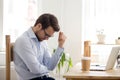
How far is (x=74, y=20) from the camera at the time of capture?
3.75 metres

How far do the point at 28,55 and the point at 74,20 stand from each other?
164 cm

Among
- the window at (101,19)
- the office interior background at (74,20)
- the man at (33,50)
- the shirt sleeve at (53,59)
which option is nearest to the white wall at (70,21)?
the office interior background at (74,20)

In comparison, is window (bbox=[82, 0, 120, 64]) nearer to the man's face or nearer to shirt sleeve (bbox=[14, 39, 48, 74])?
the man's face

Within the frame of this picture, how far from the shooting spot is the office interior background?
148 inches

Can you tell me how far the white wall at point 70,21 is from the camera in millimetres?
3748

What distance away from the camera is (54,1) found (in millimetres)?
3760

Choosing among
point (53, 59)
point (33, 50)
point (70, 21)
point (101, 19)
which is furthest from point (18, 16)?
point (33, 50)

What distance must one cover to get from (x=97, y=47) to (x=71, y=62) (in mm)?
492

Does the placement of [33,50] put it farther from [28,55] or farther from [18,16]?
[18,16]

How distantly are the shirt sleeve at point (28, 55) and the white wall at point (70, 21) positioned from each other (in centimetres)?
148

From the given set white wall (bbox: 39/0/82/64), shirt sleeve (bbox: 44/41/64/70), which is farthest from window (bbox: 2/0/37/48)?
shirt sleeve (bbox: 44/41/64/70)

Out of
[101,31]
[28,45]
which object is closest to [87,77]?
[28,45]

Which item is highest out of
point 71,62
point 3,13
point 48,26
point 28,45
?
point 3,13

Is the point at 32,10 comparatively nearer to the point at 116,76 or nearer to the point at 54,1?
the point at 54,1
